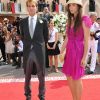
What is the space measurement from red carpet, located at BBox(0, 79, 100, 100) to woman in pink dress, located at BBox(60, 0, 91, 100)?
149cm

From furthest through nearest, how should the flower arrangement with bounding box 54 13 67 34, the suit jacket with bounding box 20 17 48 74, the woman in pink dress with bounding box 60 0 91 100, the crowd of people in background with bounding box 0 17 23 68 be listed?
1. the crowd of people in background with bounding box 0 17 23 68
2. the flower arrangement with bounding box 54 13 67 34
3. the suit jacket with bounding box 20 17 48 74
4. the woman in pink dress with bounding box 60 0 91 100

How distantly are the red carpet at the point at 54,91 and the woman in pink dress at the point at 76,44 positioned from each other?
4.88 ft

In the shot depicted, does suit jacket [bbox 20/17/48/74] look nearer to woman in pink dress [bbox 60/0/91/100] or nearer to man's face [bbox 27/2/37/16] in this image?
man's face [bbox 27/2/37/16]

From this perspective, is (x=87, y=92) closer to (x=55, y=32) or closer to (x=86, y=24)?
(x=86, y=24)

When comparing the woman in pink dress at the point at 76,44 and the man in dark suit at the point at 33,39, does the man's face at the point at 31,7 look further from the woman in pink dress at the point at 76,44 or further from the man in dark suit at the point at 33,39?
the woman in pink dress at the point at 76,44

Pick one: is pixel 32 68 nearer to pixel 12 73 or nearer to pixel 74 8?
pixel 74 8

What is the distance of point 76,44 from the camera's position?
462 cm

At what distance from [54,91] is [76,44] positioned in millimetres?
2288

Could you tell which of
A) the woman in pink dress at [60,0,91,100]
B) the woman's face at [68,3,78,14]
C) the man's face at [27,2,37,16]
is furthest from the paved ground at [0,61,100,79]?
the woman's face at [68,3,78,14]

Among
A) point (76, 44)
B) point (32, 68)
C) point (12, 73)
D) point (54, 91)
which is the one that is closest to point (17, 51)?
point (12, 73)

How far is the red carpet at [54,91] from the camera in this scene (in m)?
6.20

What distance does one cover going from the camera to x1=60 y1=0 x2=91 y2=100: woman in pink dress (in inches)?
177

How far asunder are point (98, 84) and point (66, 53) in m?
2.69

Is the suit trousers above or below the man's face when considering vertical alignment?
below
